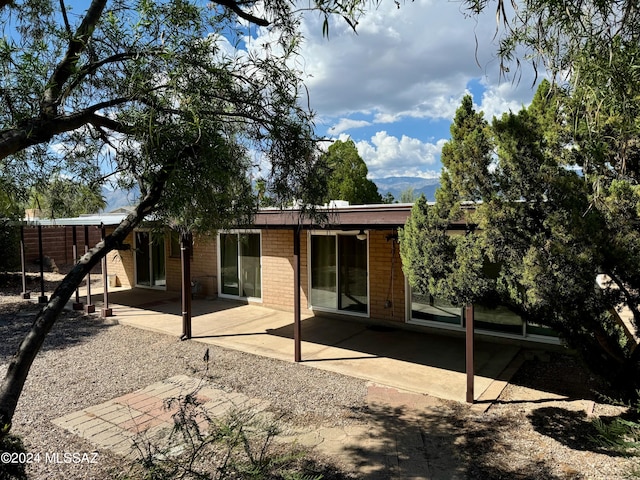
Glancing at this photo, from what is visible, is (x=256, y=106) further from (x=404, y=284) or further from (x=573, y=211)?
Answer: (x=404, y=284)

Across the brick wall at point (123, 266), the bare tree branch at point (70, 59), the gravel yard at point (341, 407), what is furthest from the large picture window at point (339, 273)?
the brick wall at point (123, 266)

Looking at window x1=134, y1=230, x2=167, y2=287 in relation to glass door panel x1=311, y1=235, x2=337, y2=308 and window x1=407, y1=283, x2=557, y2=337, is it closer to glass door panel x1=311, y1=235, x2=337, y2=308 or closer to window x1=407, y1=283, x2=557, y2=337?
glass door panel x1=311, y1=235, x2=337, y2=308

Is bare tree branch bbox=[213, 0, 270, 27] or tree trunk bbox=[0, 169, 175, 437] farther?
bare tree branch bbox=[213, 0, 270, 27]

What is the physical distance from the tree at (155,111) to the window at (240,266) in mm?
7855

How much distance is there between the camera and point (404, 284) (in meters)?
9.06

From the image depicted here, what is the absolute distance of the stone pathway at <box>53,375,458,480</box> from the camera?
13.4 ft

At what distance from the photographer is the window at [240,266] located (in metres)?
11.7

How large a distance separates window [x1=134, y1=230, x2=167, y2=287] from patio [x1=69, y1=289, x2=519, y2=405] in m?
2.43

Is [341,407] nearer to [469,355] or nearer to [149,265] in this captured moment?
[469,355]

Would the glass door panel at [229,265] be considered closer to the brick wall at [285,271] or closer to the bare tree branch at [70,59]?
the brick wall at [285,271]

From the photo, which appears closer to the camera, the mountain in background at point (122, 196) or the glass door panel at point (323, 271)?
the mountain in background at point (122, 196)

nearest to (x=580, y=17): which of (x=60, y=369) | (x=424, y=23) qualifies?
(x=424, y=23)

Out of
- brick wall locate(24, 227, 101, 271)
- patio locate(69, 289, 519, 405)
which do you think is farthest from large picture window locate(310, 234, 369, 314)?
brick wall locate(24, 227, 101, 271)

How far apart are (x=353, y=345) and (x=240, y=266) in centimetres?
508
